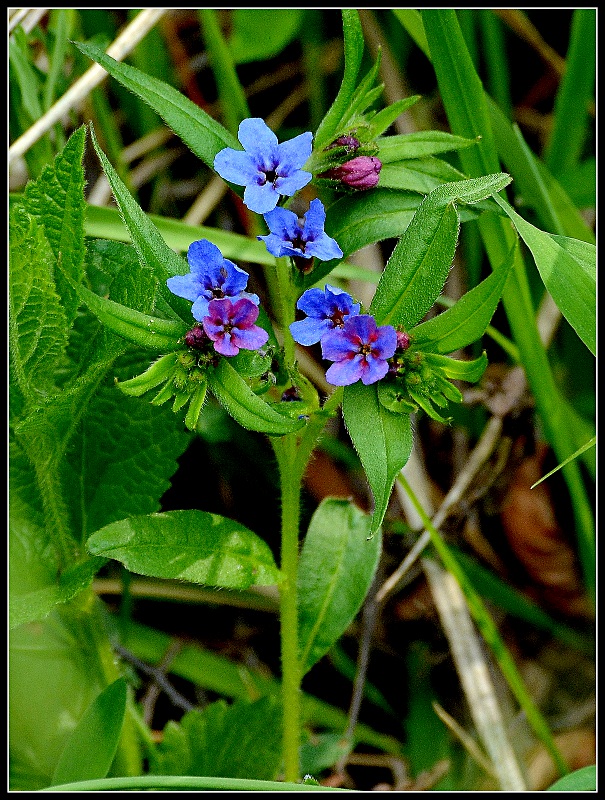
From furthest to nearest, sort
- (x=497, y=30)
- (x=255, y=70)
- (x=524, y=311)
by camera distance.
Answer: (x=255, y=70) → (x=497, y=30) → (x=524, y=311)

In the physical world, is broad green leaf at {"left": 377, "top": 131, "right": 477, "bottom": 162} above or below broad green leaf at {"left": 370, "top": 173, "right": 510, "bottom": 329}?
above

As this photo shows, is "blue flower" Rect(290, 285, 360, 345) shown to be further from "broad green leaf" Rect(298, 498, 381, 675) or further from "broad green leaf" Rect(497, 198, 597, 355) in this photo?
"broad green leaf" Rect(298, 498, 381, 675)

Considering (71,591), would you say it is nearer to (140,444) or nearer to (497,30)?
(140,444)

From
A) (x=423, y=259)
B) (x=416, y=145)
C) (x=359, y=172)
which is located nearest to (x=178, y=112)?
(x=359, y=172)

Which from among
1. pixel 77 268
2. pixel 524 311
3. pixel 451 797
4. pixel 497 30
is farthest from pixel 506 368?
pixel 77 268

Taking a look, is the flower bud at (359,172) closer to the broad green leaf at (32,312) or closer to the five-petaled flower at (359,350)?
the five-petaled flower at (359,350)

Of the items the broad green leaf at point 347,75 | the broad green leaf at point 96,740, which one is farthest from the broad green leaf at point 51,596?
the broad green leaf at point 347,75

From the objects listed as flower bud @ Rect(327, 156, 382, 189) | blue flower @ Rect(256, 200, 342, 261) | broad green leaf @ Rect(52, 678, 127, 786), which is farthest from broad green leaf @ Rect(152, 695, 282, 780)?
flower bud @ Rect(327, 156, 382, 189)
